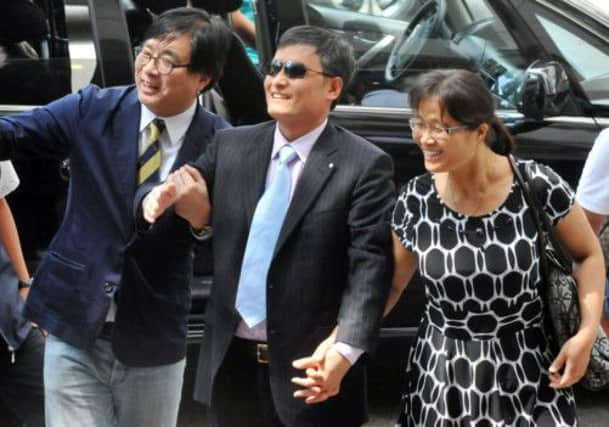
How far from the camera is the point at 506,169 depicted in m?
2.82

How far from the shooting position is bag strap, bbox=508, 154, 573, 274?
2766 mm

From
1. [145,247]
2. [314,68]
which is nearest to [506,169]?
[314,68]

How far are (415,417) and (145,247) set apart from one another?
2.57ft

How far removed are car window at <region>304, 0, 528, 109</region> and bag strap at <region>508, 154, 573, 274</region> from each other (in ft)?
5.81

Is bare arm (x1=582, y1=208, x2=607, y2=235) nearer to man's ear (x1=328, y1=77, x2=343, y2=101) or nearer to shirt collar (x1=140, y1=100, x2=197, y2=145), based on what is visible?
man's ear (x1=328, y1=77, x2=343, y2=101)

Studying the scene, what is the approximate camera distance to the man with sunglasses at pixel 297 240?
105 inches

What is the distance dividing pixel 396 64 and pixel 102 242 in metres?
1.95

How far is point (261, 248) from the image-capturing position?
2695mm

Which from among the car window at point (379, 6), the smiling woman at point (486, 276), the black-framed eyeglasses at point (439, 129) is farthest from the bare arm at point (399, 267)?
the car window at point (379, 6)

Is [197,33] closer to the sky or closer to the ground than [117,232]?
closer to the sky

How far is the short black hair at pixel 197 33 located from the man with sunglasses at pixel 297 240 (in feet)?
0.80

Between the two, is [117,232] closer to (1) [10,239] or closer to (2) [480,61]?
(1) [10,239]

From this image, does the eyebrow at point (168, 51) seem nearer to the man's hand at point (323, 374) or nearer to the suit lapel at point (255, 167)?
the suit lapel at point (255, 167)

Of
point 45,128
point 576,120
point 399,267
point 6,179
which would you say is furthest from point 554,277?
point 576,120
